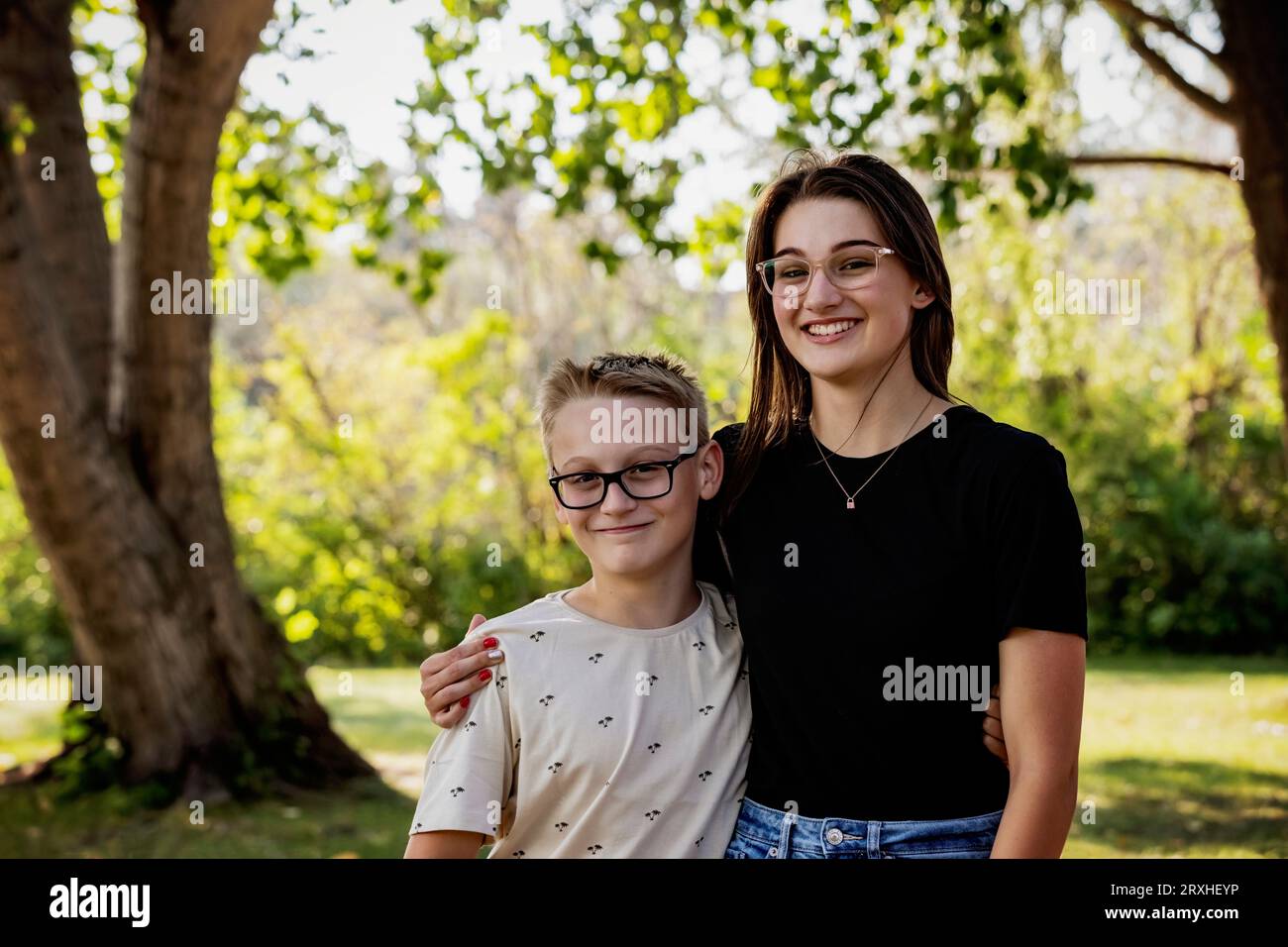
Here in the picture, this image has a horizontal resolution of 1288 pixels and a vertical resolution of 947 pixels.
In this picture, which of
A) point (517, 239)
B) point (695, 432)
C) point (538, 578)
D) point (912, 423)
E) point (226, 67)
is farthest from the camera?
point (517, 239)

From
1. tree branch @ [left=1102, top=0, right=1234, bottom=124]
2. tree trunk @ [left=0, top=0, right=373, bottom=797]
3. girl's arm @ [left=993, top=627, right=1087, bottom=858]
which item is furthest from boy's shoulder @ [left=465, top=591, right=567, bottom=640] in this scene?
tree branch @ [left=1102, top=0, right=1234, bottom=124]

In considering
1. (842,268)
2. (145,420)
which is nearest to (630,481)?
(842,268)

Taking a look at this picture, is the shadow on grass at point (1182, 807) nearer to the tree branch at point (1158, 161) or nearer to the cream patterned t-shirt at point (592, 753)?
the tree branch at point (1158, 161)

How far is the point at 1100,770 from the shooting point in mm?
7254

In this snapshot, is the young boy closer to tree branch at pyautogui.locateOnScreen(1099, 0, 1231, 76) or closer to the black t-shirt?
the black t-shirt

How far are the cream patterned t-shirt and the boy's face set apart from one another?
14 centimetres

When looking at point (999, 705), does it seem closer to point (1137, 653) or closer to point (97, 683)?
point (97, 683)

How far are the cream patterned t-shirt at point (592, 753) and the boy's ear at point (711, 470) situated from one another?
320mm

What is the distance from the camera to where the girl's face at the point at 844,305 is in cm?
230

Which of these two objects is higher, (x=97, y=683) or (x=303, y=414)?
(x=303, y=414)

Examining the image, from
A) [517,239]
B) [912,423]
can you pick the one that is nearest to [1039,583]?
[912,423]

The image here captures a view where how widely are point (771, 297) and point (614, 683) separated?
0.78 metres

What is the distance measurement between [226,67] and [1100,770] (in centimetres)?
575

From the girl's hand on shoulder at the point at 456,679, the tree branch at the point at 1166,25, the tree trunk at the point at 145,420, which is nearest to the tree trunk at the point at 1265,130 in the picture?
the tree branch at the point at 1166,25
